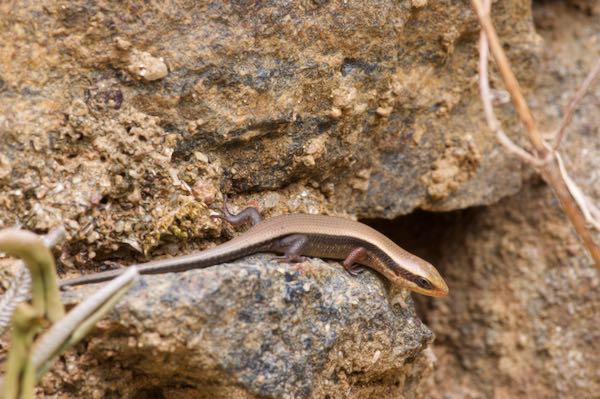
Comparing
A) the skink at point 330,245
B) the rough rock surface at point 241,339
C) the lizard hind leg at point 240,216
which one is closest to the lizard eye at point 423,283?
the skink at point 330,245

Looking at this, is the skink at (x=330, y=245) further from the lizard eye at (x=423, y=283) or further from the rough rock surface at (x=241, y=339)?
the rough rock surface at (x=241, y=339)

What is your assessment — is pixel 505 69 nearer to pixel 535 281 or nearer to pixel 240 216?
pixel 240 216

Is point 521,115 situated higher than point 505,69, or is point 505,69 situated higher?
point 505,69

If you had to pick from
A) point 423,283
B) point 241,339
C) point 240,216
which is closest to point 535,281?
point 423,283

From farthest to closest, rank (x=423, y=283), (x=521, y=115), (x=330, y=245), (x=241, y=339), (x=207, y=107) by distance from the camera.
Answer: (x=423, y=283) → (x=330, y=245) → (x=207, y=107) → (x=241, y=339) → (x=521, y=115)

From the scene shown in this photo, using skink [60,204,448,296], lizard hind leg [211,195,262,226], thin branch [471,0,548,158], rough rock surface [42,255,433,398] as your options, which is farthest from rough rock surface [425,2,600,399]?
thin branch [471,0,548,158]

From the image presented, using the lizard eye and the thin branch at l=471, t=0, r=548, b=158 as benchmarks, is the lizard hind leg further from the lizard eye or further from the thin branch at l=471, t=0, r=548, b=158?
the thin branch at l=471, t=0, r=548, b=158

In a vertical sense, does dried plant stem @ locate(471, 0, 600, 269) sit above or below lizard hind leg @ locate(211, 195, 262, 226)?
above
